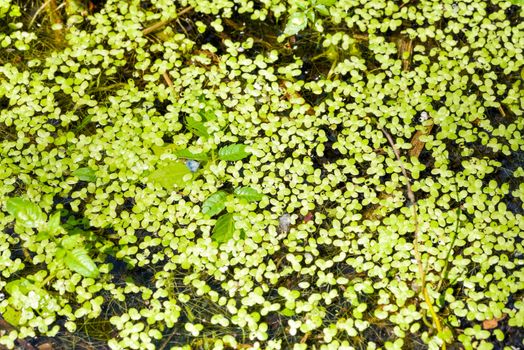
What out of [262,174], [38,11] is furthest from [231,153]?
[38,11]

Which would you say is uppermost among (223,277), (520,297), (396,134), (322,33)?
(322,33)

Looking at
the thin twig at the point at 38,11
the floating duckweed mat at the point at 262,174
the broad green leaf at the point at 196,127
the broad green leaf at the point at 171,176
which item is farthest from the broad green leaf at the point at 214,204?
the thin twig at the point at 38,11

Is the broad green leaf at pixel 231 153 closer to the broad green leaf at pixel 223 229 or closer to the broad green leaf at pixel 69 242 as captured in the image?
the broad green leaf at pixel 223 229

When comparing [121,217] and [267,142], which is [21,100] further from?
[267,142]

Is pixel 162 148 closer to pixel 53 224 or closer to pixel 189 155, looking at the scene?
pixel 189 155

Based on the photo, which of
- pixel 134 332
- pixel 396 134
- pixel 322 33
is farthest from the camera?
pixel 322 33

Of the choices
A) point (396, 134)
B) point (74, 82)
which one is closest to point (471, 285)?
point (396, 134)
